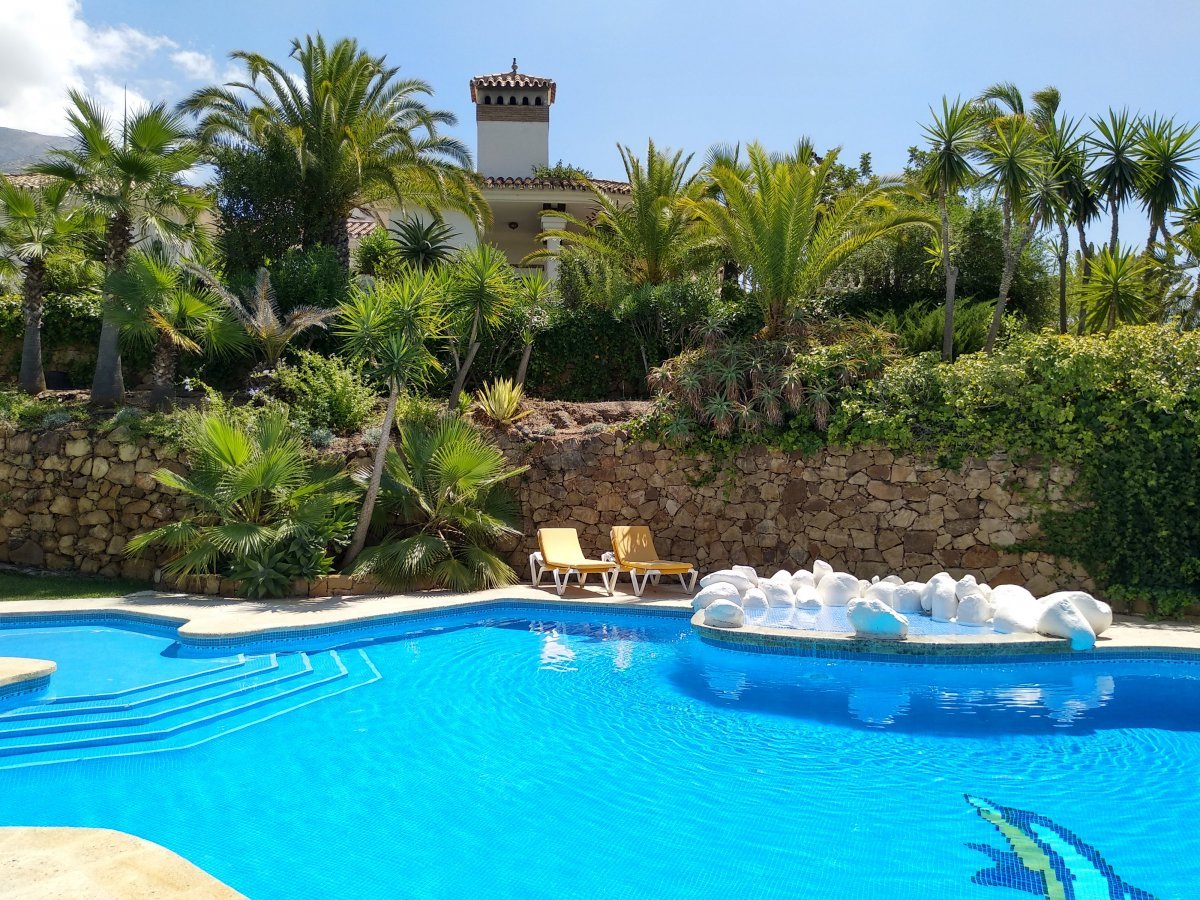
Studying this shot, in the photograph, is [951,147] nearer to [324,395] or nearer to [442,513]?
[442,513]

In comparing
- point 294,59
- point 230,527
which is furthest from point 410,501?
point 294,59

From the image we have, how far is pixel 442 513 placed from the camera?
11945 mm

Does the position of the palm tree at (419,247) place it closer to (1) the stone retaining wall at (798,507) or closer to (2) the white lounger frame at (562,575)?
(1) the stone retaining wall at (798,507)

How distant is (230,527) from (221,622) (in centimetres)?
202

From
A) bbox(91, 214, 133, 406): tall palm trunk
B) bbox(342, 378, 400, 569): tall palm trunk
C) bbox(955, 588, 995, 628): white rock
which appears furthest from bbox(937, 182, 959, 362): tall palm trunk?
bbox(91, 214, 133, 406): tall palm trunk

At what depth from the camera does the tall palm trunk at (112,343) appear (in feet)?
43.9

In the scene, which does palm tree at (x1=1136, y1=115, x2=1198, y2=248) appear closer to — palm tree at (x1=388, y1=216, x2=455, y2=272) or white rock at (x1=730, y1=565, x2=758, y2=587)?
white rock at (x1=730, y1=565, x2=758, y2=587)

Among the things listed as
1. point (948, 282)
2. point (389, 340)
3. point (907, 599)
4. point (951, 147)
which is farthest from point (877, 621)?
point (951, 147)

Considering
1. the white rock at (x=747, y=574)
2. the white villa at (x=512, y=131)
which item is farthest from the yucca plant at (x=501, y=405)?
the white villa at (x=512, y=131)

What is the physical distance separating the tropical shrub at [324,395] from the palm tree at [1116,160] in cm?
1272

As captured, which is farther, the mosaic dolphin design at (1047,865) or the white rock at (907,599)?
the white rock at (907,599)

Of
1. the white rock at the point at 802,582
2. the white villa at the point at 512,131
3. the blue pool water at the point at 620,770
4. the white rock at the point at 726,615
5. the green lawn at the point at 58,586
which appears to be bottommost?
the blue pool water at the point at 620,770

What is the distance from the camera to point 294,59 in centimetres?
1792

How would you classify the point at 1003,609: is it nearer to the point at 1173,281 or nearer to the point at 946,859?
the point at 946,859
